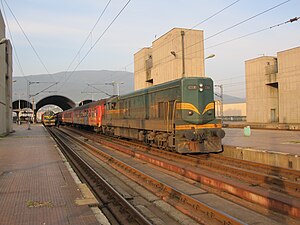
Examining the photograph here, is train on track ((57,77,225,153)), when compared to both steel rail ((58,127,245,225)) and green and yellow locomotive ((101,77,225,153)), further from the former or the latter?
steel rail ((58,127,245,225))

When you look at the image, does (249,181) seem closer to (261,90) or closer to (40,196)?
(40,196)

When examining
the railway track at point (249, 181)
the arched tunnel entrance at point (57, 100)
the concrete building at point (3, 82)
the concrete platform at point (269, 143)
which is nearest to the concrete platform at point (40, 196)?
the railway track at point (249, 181)

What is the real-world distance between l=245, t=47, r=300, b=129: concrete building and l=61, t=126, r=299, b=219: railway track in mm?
32443

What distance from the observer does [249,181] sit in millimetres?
9969

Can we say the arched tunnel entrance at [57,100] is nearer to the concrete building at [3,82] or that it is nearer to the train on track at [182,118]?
the concrete building at [3,82]

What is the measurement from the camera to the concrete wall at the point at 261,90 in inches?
1950

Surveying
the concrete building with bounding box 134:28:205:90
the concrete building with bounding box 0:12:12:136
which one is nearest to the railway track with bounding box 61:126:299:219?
the concrete building with bounding box 0:12:12:136

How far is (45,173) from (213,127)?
7983 millimetres

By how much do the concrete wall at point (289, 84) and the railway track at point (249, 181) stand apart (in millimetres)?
32136

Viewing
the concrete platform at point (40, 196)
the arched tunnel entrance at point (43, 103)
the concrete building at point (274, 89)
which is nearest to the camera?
the concrete platform at point (40, 196)

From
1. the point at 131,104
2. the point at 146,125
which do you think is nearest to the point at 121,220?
the point at 146,125

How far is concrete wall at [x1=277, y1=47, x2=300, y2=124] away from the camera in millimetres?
41812

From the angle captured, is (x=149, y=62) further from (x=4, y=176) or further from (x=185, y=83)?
(x=4, y=176)

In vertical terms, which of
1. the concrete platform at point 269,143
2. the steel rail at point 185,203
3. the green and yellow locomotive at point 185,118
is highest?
the green and yellow locomotive at point 185,118
